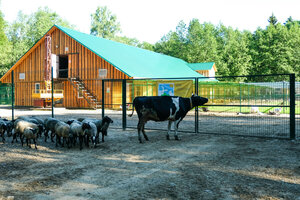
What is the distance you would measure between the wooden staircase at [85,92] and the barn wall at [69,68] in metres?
0.42

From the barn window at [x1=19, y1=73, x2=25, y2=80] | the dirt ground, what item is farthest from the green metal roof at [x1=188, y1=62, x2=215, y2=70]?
the dirt ground

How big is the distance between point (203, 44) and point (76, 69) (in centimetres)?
3897

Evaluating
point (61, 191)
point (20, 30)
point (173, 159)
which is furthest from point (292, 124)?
point (20, 30)

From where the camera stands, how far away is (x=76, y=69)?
3019 centimetres

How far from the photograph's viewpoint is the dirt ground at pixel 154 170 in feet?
15.7

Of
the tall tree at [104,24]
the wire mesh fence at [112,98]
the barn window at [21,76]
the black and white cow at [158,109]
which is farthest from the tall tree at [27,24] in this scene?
the black and white cow at [158,109]

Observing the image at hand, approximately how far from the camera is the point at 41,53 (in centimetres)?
3234

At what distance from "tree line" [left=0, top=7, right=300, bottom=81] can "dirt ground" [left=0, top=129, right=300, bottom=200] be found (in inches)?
1718

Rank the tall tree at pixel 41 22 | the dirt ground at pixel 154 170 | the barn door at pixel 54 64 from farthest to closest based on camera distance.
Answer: the tall tree at pixel 41 22 < the barn door at pixel 54 64 < the dirt ground at pixel 154 170

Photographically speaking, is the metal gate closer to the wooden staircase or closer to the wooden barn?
the wooden staircase

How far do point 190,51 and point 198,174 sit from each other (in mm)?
57204

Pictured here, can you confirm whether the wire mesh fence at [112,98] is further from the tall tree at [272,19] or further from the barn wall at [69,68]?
the tall tree at [272,19]

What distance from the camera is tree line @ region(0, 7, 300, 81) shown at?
2028 inches

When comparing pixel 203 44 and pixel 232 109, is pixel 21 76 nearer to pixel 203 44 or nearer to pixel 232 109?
pixel 232 109
